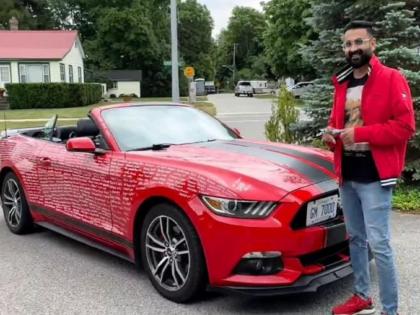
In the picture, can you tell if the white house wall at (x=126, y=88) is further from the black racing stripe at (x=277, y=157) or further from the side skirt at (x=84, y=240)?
the black racing stripe at (x=277, y=157)

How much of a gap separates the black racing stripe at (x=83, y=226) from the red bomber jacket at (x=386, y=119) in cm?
215

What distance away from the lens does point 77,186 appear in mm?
5070

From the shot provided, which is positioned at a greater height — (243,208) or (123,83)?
(243,208)

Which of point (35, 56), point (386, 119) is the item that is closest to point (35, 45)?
point (35, 56)

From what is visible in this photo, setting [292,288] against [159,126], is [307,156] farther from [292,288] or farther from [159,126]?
[159,126]

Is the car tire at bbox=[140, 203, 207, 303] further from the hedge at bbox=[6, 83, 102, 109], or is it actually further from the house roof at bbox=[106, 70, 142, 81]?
the house roof at bbox=[106, 70, 142, 81]

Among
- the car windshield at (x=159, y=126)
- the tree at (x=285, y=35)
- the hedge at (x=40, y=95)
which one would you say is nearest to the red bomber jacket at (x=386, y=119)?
the car windshield at (x=159, y=126)

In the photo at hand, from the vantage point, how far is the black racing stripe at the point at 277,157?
4113 millimetres

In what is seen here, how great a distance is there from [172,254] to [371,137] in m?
1.73

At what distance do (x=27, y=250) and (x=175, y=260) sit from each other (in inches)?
89.4

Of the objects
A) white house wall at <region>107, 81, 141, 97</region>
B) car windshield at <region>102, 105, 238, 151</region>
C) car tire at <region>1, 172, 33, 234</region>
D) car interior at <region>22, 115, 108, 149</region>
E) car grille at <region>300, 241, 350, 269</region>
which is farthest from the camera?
white house wall at <region>107, 81, 141, 97</region>

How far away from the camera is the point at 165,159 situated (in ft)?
14.2

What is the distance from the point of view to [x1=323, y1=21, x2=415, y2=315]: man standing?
3217mm

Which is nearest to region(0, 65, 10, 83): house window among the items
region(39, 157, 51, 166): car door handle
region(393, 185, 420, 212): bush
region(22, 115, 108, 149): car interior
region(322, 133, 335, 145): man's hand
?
region(22, 115, 108, 149): car interior
